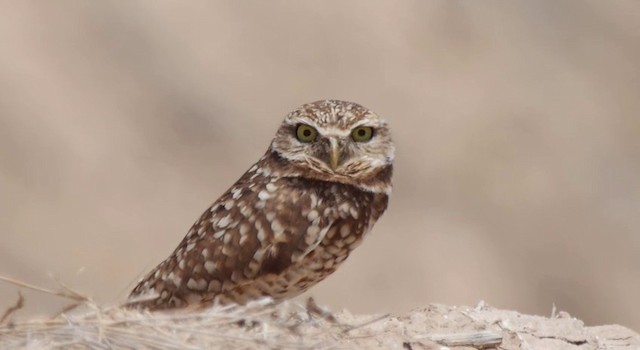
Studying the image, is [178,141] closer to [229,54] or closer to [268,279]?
[229,54]

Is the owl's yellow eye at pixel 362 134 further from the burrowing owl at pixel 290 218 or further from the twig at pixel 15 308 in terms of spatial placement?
the twig at pixel 15 308

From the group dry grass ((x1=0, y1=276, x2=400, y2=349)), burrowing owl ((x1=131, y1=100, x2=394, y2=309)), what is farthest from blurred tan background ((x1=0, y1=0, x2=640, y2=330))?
dry grass ((x1=0, y1=276, x2=400, y2=349))

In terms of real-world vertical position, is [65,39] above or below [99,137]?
above

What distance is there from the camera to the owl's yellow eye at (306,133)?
595cm

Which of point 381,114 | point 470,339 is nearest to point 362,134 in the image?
point 470,339

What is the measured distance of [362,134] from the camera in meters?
6.04

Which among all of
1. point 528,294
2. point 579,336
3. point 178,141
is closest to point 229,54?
point 178,141

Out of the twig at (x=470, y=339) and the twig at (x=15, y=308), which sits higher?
the twig at (x=470, y=339)

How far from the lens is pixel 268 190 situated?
19.3 feet

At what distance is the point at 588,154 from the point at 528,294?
9.19ft

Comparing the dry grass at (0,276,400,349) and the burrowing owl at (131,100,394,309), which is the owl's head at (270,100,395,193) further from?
the dry grass at (0,276,400,349)

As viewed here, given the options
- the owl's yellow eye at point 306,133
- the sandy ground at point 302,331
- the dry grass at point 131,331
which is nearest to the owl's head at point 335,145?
the owl's yellow eye at point 306,133

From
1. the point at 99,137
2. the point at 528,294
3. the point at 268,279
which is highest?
the point at 99,137

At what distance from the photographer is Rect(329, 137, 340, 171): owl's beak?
5.88 m
